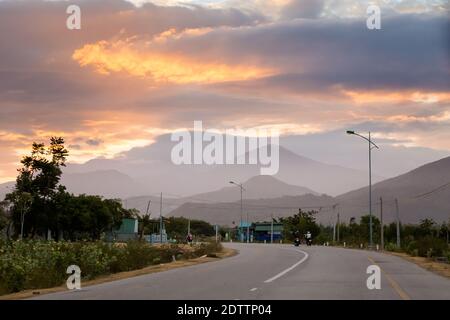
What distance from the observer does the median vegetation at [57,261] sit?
24.1 m

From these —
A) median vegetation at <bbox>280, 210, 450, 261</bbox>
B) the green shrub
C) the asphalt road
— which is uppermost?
median vegetation at <bbox>280, 210, 450, 261</bbox>

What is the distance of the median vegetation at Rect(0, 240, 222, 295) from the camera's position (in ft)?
79.0

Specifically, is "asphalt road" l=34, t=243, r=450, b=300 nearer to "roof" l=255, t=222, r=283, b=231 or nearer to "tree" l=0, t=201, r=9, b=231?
"tree" l=0, t=201, r=9, b=231

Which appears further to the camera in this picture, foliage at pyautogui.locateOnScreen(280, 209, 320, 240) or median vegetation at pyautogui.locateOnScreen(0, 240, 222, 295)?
foliage at pyautogui.locateOnScreen(280, 209, 320, 240)

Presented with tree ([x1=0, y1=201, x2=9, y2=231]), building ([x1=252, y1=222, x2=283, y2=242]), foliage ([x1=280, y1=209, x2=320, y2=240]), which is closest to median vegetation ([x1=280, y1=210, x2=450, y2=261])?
foliage ([x1=280, y1=209, x2=320, y2=240])

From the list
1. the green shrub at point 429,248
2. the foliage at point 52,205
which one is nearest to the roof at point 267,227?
the foliage at point 52,205

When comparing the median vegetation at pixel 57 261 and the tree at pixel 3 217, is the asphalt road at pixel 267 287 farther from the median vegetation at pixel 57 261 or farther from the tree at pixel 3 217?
the tree at pixel 3 217

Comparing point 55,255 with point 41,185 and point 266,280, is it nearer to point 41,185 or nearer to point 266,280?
point 266,280

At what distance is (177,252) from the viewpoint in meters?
48.0

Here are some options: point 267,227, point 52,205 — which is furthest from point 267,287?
point 267,227

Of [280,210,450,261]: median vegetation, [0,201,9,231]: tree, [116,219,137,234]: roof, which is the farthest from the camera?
[116,219,137,234]: roof
